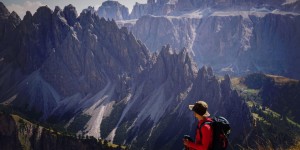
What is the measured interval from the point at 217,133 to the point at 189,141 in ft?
4.26

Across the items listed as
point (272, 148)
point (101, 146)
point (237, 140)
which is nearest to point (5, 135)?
point (101, 146)

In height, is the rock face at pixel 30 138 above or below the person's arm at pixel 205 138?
below

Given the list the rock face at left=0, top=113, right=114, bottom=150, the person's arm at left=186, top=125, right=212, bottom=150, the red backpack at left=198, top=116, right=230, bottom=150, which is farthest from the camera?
the rock face at left=0, top=113, right=114, bottom=150

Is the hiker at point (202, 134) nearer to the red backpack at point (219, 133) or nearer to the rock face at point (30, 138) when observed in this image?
A: the red backpack at point (219, 133)

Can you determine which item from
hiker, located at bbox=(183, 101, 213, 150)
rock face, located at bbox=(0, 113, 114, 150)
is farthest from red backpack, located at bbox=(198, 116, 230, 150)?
rock face, located at bbox=(0, 113, 114, 150)

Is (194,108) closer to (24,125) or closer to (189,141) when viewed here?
(189,141)

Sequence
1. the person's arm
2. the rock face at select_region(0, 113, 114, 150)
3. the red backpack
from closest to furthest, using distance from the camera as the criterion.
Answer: the person's arm, the red backpack, the rock face at select_region(0, 113, 114, 150)

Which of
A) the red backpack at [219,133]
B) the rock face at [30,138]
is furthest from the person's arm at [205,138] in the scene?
the rock face at [30,138]

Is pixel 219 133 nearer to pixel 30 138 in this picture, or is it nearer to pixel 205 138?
pixel 205 138

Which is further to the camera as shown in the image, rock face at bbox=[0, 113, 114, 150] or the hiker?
rock face at bbox=[0, 113, 114, 150]

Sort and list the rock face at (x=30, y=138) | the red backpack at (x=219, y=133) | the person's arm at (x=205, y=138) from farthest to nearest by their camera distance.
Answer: the rock face at (x=30, y=138), the red backpack at (x=219, y=133), the person's arm at (x=205, y=138)

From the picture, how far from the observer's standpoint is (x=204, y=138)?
14.6m

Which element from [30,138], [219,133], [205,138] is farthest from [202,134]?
[30,138]

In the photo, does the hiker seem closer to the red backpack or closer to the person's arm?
the person's arm
